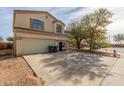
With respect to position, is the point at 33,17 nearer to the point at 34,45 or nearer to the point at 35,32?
the point at 35,32

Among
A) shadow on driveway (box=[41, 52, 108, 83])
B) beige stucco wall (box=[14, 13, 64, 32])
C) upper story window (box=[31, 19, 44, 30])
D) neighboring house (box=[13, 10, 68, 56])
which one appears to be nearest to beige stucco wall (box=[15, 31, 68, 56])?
neighboring house (box=[13, 10, 68, 56])

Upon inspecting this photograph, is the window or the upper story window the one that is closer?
the upper story window

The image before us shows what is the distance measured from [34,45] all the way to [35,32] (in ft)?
5.47

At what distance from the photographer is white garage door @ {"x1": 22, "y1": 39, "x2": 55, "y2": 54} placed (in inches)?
550

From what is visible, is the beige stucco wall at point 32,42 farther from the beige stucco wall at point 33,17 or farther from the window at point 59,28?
the window at point 59,28

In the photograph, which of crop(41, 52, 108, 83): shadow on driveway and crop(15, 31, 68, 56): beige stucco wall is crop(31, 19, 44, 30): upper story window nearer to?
crop(15, 31, 68, 56): beige stucco wall

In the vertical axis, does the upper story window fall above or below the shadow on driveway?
above

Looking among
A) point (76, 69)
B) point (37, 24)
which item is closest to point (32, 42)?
point (37, 24)

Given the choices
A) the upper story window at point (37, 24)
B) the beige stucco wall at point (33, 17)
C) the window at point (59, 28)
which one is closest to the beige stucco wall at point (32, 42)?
the upper story window at point (37, 24)

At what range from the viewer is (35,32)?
15.2 meters

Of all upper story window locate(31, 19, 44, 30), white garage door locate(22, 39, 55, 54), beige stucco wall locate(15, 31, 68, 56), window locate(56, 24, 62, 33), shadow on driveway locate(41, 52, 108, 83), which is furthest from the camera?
window locate(56, 24, 62, 33)

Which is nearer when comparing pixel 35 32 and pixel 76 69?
pixel 76 69
